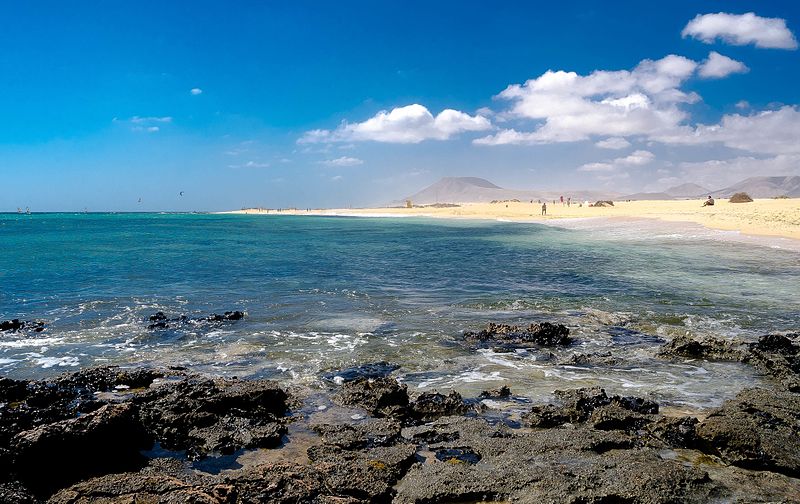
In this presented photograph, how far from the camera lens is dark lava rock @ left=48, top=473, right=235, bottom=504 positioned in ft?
16.0

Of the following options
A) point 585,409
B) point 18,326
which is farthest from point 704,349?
point 18,326

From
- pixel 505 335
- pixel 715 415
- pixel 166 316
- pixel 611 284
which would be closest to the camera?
A: pixel 715 415

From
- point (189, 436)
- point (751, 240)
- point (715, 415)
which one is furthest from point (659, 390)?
point (751, 240)

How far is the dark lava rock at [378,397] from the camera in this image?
785cm

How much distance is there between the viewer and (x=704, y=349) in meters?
11.0

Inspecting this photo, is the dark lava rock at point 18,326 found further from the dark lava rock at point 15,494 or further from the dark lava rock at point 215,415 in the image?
the dark lava rock at point 15,494

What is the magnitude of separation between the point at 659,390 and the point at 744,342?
4.12m

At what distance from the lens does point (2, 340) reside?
42.6 ft

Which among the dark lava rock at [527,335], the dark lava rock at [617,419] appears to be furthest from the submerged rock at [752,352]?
the dark lava rock at [617,419]

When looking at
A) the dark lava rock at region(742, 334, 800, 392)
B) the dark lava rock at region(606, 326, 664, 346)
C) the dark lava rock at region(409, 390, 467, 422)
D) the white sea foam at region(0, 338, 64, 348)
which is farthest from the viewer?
the white sea foam at region(0, 338, 64, 348)

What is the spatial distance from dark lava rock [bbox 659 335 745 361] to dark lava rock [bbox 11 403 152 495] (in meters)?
10.4

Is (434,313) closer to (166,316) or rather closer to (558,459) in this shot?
(166,316)

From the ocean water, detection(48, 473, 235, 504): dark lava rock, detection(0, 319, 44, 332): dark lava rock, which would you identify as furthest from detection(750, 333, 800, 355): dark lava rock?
detection(0, 319, 44, 332): dark lava rock

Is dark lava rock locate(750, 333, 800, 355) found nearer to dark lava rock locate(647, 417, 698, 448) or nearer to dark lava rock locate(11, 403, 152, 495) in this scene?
dark lava rock locate(647, 417, 698, 448)
